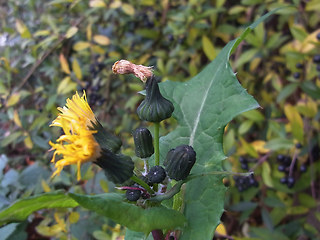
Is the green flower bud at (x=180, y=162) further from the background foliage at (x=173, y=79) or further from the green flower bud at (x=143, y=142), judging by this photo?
the background foliage at (x=173, y=79)

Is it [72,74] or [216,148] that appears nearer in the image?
[216,148]

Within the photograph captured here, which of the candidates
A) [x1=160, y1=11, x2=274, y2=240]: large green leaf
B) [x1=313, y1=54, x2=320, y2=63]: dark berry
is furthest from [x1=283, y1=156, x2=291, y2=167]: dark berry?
[x1=160, y1=11, x2=274, y2=240]: large green leaf

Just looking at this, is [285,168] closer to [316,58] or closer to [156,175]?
[316,58]

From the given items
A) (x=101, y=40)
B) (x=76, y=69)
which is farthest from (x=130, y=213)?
(x=101, y=40)

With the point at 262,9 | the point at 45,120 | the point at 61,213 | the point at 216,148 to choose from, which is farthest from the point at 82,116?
the point at 262,9

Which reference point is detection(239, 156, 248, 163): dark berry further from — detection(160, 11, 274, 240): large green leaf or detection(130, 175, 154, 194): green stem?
detection(130, 175, 154, 194): green stem

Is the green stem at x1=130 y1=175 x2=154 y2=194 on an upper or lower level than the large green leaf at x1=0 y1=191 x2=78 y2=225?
lower

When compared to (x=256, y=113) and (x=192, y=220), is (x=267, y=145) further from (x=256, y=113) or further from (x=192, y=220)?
(x=192, y=220)
